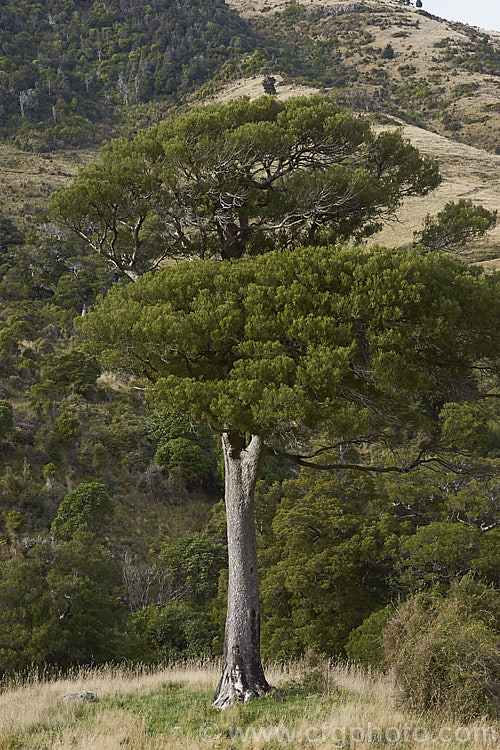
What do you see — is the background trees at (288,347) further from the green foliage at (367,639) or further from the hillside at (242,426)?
the green foliage at (367,639)

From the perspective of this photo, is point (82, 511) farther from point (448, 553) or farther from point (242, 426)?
point (242, 426)

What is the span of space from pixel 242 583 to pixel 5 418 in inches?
742

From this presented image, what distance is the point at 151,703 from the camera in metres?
7.14

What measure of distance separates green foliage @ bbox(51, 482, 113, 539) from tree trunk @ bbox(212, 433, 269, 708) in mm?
13970

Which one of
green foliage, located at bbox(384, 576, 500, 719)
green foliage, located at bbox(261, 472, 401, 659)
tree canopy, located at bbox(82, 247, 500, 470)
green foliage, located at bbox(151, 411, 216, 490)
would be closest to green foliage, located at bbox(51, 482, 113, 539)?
green foliage, located at bbox(151, 411, 216, 490)

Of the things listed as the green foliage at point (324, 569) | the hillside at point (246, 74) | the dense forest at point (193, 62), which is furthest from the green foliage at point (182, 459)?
the dense forest at point (193, 62)

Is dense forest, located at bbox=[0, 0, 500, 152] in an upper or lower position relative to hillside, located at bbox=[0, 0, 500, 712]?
upper

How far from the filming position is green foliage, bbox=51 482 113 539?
20.7 m

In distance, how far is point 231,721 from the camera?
6070 mm

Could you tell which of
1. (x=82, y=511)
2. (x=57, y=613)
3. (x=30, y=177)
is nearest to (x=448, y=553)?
(x=57, y=613)

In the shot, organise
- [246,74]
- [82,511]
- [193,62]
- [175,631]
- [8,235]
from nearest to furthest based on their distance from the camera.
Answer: [175,631] < [82,511] < [8,235] < [246,74] < [193,62]

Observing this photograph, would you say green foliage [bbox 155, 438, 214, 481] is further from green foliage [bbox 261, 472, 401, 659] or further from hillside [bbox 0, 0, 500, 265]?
hillside [bbox 0, 0, 500, 265]

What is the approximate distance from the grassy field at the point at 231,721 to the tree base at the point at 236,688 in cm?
16

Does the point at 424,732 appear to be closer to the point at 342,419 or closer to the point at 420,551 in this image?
the point at 342,419
